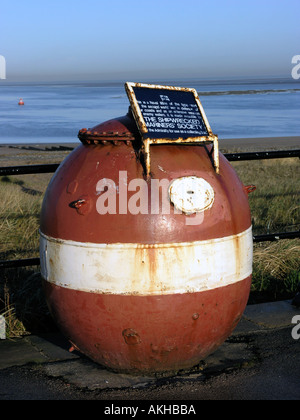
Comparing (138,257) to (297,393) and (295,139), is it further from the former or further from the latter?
(295,139)

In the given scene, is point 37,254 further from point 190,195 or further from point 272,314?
point 190,195

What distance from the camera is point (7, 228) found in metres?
6.60

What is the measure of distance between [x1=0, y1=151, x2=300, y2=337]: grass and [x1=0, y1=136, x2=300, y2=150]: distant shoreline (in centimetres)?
1678

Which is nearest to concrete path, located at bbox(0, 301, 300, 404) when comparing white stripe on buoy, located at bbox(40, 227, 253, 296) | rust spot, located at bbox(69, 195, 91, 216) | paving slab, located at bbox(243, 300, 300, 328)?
paving slab, located at bbox(243, 300, 300, 328)

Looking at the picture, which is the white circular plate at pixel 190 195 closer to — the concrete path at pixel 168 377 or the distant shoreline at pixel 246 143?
the concrete path at pixel 168 377

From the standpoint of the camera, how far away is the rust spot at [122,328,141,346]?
334 centimetres

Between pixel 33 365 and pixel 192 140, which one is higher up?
pixel 192 140

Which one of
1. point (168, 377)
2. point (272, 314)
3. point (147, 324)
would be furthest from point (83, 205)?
point (272, 314)

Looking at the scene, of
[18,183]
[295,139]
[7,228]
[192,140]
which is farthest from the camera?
[295,139]

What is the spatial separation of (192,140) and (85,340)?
1.24 metres

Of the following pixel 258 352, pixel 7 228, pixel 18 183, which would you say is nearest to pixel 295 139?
pixel 18 183

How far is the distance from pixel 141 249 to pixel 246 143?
25.7 m
